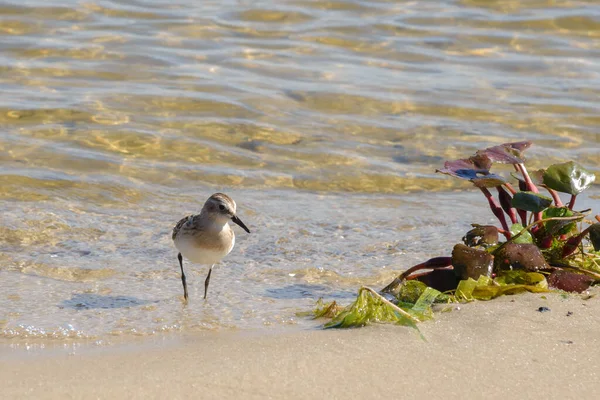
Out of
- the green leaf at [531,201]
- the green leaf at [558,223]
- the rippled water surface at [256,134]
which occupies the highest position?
the green leaf at [531,201]

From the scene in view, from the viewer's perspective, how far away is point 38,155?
9.62 meters

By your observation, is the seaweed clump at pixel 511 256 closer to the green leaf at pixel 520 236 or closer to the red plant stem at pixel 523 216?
the green leaf at pixel 520 236

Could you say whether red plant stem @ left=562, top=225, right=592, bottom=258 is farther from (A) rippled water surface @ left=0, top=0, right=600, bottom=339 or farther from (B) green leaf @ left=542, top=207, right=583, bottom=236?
(A) rippled water surface @ left=0, top=0, right=600, bottom=339

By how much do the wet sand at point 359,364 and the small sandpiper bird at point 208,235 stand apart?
1.07 metres

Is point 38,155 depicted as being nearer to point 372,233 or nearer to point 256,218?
point 256,218

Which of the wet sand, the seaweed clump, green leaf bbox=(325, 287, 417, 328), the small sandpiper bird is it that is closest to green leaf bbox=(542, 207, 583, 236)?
the seaweed clump

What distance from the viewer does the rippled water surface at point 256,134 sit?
6.72 meters

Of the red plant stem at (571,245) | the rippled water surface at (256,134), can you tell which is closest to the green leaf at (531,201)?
the red plant stem at (571,245)

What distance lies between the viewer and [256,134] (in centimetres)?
1070

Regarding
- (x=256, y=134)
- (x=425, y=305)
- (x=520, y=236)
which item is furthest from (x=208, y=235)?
(x=256, y=134)

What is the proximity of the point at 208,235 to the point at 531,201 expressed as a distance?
2208mm

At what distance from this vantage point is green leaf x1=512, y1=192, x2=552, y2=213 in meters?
5.67

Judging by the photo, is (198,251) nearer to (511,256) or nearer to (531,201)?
(511,256)

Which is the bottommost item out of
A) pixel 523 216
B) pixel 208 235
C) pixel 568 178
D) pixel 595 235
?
pixel 208 235
